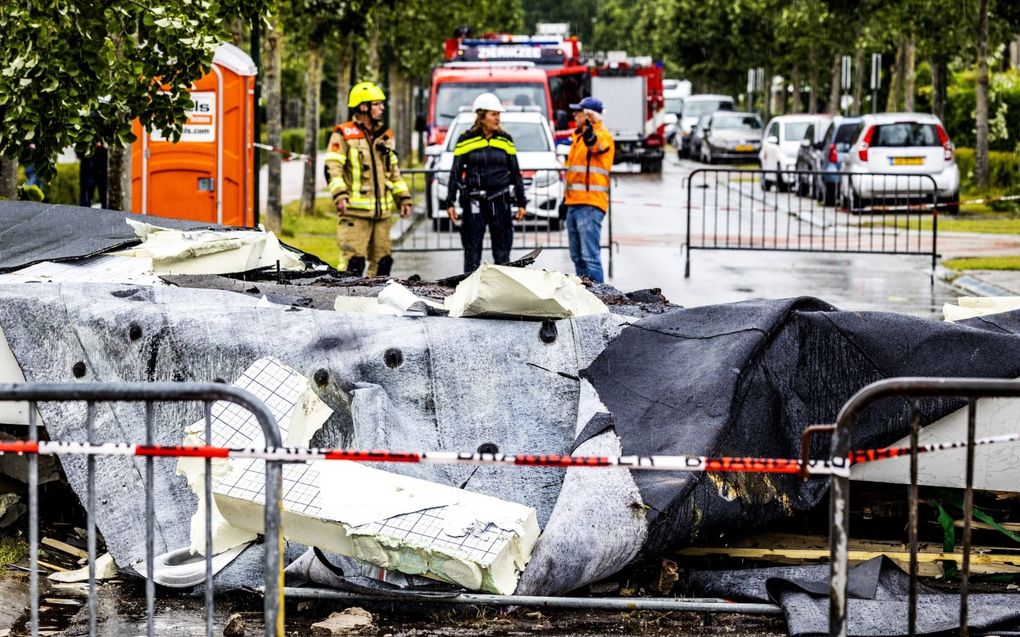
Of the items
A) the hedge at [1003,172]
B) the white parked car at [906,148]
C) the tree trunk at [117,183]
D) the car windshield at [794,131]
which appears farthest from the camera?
the car windshield at [794,131]

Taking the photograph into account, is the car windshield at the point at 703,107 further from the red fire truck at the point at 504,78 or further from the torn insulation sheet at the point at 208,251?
the torn insulation sheet at the point at 208,251

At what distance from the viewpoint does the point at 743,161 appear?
4622 centimetres

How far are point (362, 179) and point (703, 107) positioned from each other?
148ft

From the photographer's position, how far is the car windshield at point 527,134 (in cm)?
2196

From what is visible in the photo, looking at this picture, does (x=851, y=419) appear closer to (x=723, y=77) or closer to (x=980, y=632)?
(x=980, y=632)

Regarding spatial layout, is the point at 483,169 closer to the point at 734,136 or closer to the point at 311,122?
the point at 311,122

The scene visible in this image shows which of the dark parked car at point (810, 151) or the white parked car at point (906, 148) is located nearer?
the white parked car at point (906, 148)

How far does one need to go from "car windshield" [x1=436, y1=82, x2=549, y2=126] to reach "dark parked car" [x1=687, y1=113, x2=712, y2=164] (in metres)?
21.0

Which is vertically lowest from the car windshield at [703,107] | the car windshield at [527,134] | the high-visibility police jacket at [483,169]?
the high-visibility police jacket at [483,169]

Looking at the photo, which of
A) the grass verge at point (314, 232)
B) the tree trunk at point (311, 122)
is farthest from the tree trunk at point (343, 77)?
the grass verge at point (314, 232)

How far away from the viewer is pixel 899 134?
89.0 ft

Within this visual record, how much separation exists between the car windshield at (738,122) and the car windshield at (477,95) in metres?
19.7

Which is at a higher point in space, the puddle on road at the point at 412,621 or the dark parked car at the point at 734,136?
the dark parked car at the point at 734,136

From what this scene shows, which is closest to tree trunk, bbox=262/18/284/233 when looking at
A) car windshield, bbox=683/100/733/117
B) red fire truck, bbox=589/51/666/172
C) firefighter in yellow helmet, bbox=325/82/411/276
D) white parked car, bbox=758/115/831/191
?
firefighter in yellow helmet, bbox=325/82/411/276
